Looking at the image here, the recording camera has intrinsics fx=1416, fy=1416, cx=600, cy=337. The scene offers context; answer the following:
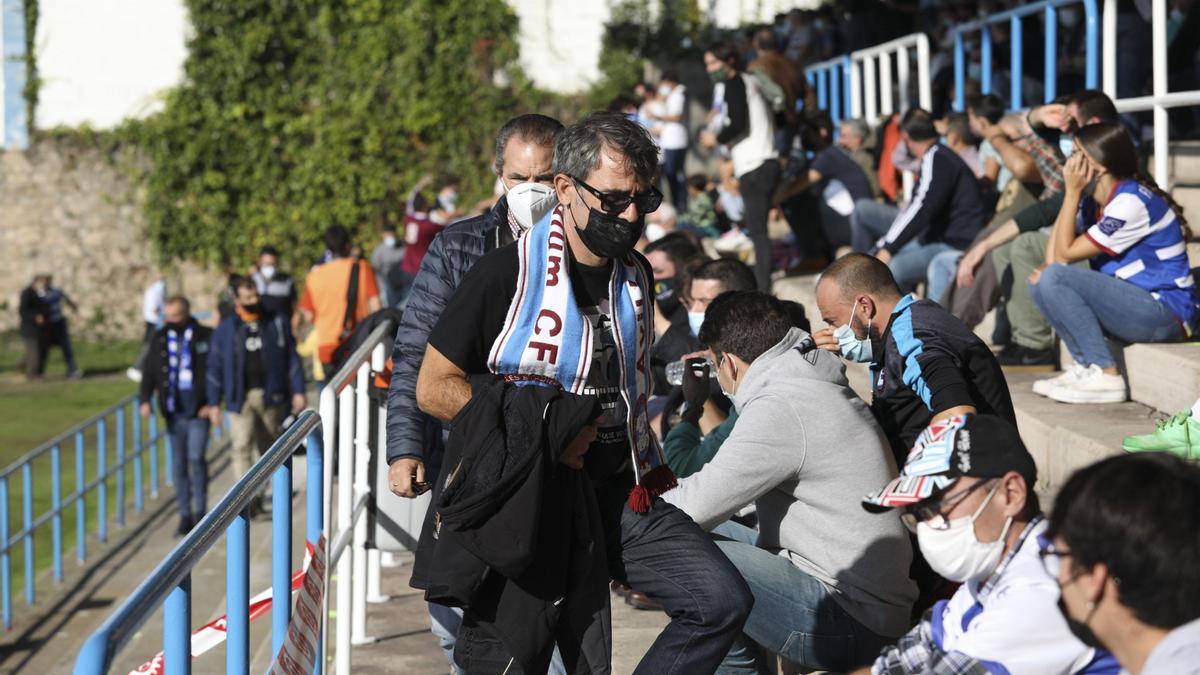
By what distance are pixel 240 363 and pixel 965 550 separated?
898 centimetres

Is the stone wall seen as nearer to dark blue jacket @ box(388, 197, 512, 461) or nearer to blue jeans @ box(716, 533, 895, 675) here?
dark blue jacket @ box(388, 197, 512, 461)

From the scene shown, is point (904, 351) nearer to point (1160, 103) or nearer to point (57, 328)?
point (1160, 103)

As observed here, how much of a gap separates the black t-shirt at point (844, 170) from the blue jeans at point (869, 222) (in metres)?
0.29

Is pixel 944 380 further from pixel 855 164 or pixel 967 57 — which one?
pixel 967 57

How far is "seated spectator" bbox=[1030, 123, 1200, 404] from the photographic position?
5559mm

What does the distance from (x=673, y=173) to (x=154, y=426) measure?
6306 mm

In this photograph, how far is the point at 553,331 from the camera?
3383 mm

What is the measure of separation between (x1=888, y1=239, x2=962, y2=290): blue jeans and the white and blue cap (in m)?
5.23

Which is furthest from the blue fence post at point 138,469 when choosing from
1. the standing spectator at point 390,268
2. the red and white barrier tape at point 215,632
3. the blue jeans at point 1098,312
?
the blue jeans at point 1098,312

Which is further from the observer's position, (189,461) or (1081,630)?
(189,461)

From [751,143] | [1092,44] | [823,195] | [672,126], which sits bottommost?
[823,195]

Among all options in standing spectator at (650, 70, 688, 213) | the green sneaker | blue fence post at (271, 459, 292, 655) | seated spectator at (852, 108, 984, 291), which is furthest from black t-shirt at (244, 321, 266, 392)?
the green sneaker

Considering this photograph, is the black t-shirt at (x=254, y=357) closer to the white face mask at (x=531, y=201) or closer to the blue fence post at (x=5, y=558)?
the blue fence post at (x=5, y=558)

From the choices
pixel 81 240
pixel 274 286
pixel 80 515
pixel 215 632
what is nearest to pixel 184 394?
pixel 80 515
